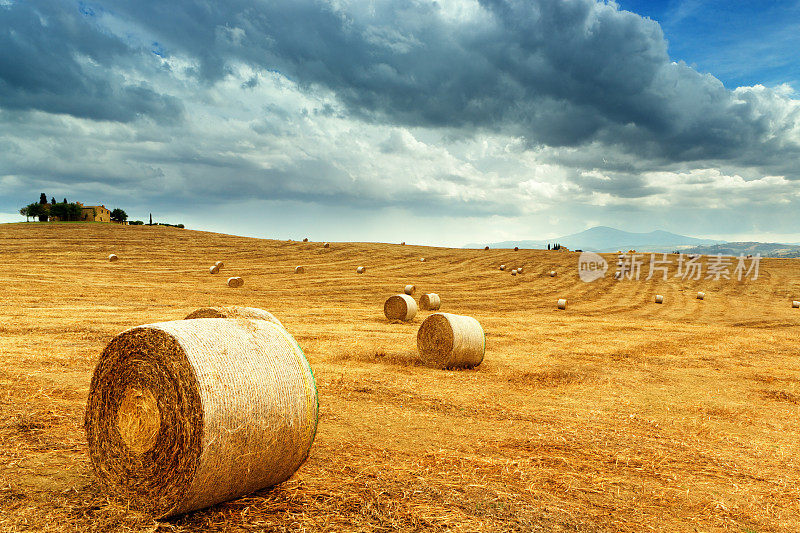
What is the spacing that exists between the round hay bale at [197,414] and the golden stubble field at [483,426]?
12.8 inches

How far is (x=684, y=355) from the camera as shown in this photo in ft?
55.3

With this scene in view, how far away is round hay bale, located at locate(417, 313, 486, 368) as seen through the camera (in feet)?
44.3

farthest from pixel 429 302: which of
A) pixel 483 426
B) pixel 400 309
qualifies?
pixel 483 426

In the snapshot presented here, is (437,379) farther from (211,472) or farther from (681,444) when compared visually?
(211,472)

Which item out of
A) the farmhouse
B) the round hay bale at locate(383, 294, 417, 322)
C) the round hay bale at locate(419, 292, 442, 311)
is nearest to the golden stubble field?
the round hay bale at locate(383, 294, 417, 322)

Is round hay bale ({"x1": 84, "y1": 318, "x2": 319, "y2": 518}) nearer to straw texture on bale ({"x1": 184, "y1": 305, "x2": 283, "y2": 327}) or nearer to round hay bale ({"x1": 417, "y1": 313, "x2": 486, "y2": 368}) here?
straw texture on bale ({"x1": 184, "y1": 305, "x2": 283, "y2": 327})

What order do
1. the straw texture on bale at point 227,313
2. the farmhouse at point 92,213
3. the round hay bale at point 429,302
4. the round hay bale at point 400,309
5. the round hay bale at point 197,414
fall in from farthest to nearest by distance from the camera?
the farmhouse at point 92,213, the round hay bale at point 429,302, the round hay bale at point 400,309, the straw texture on bale at point 227,313, the round hay bale at point 197,414

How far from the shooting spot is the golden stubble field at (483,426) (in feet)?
18.4

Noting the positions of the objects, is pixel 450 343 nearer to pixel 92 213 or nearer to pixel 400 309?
pixel 400 309

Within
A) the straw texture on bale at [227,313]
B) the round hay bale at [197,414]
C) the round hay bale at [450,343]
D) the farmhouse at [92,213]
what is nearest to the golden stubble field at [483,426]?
the round hay bale at [197,414]

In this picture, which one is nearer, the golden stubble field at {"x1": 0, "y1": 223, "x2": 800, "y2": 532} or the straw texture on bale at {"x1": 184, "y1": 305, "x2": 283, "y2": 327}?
the golden stubble field at {"x1": 0, "y1": 223, "x2": 800, "y2": 532}

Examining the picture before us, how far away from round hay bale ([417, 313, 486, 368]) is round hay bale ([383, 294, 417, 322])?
7.80 m

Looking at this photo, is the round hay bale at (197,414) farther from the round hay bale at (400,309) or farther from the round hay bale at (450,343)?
the round hay bale at (400,309)

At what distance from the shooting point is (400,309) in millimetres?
22203
